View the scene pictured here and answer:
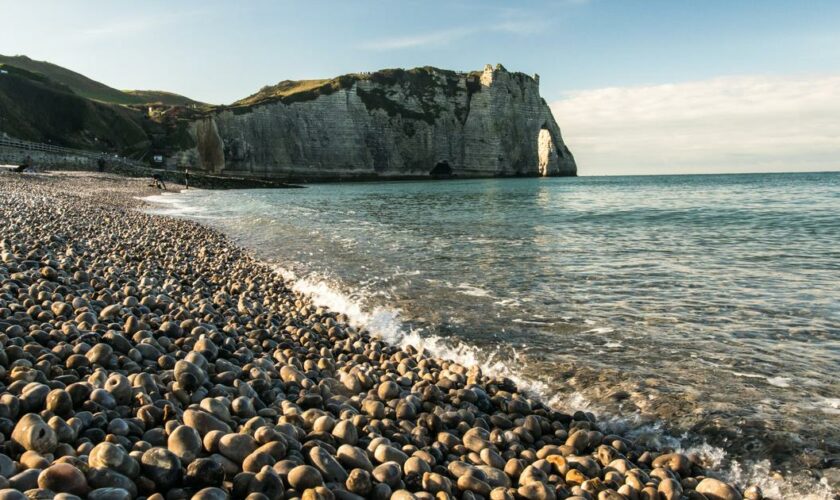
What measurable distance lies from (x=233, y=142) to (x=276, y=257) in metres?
96.8

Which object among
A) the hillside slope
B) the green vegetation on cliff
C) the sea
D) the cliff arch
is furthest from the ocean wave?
the cliff arch

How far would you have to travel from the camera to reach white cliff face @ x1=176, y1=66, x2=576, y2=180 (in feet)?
352

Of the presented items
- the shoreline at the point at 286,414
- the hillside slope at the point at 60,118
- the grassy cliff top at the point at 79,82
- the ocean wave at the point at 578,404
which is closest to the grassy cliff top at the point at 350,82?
the hillside slope at the point at 60,118

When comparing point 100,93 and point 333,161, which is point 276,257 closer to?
point 333,161

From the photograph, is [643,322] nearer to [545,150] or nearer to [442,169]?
[442,169]

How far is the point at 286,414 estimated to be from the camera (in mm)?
4551

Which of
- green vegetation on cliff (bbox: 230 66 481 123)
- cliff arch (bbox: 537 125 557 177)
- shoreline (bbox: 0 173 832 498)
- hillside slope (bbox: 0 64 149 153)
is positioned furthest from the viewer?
cliff arch (bbox: 537 125 557 177)

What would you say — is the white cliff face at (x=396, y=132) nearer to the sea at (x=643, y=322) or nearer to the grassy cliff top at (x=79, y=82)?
the grassy cliff top at (x=79, y=82)

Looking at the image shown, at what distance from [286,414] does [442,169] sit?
424 feet

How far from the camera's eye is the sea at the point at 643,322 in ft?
17.8

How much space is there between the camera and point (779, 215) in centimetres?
3262

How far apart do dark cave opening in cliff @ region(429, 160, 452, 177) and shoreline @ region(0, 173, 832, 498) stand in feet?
407

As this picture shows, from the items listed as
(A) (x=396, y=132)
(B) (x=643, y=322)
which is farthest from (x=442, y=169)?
(B) (x=643, y=322)

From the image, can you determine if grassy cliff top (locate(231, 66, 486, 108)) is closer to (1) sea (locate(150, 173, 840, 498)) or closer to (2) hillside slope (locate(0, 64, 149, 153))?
(2) hillside slope (locate(0, 64, 149, 153))
